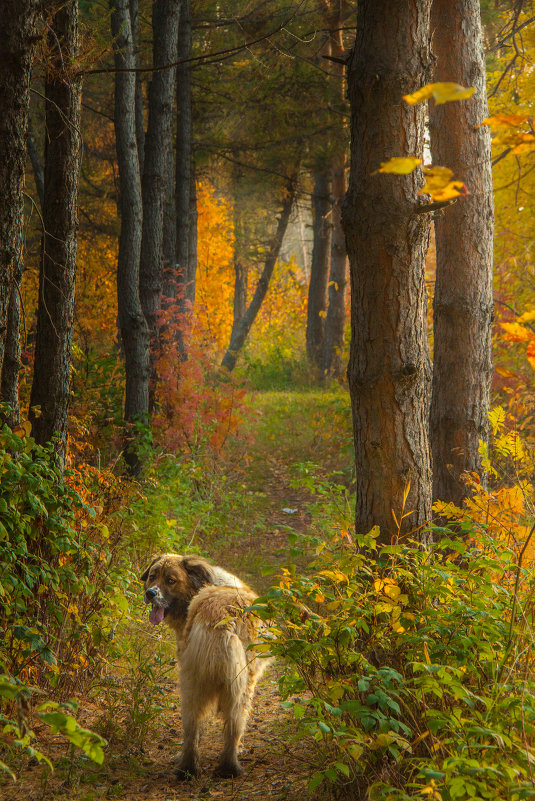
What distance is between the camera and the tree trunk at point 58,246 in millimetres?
5160

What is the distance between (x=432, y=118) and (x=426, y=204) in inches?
128

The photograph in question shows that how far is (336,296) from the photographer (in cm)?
1895

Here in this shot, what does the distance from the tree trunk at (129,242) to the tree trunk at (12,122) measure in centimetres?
537

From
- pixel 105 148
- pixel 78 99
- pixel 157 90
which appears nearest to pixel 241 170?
pixel 105 148

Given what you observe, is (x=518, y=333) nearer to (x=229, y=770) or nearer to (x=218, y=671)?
(x=218, y=671)

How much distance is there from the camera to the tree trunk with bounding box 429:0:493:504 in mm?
6375

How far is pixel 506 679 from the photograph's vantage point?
2.77 metres

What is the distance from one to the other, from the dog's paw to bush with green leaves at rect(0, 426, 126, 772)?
34.9 inches

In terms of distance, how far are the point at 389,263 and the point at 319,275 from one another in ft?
56.8

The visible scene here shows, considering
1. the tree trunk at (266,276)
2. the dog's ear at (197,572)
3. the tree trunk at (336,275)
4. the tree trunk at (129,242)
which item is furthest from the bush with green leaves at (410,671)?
the tree trunk at (266,276)

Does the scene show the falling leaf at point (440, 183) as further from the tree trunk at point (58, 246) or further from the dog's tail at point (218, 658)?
the tree trunk at point (58, 246)

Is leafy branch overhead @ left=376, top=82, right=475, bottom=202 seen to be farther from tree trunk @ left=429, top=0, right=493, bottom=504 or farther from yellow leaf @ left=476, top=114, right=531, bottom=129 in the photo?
tree trunk @ left=429, top=0, right=493, bottom=504

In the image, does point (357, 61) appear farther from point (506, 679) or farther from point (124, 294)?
point (124, 294)

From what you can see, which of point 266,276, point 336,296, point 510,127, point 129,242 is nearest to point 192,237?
point 336,296
